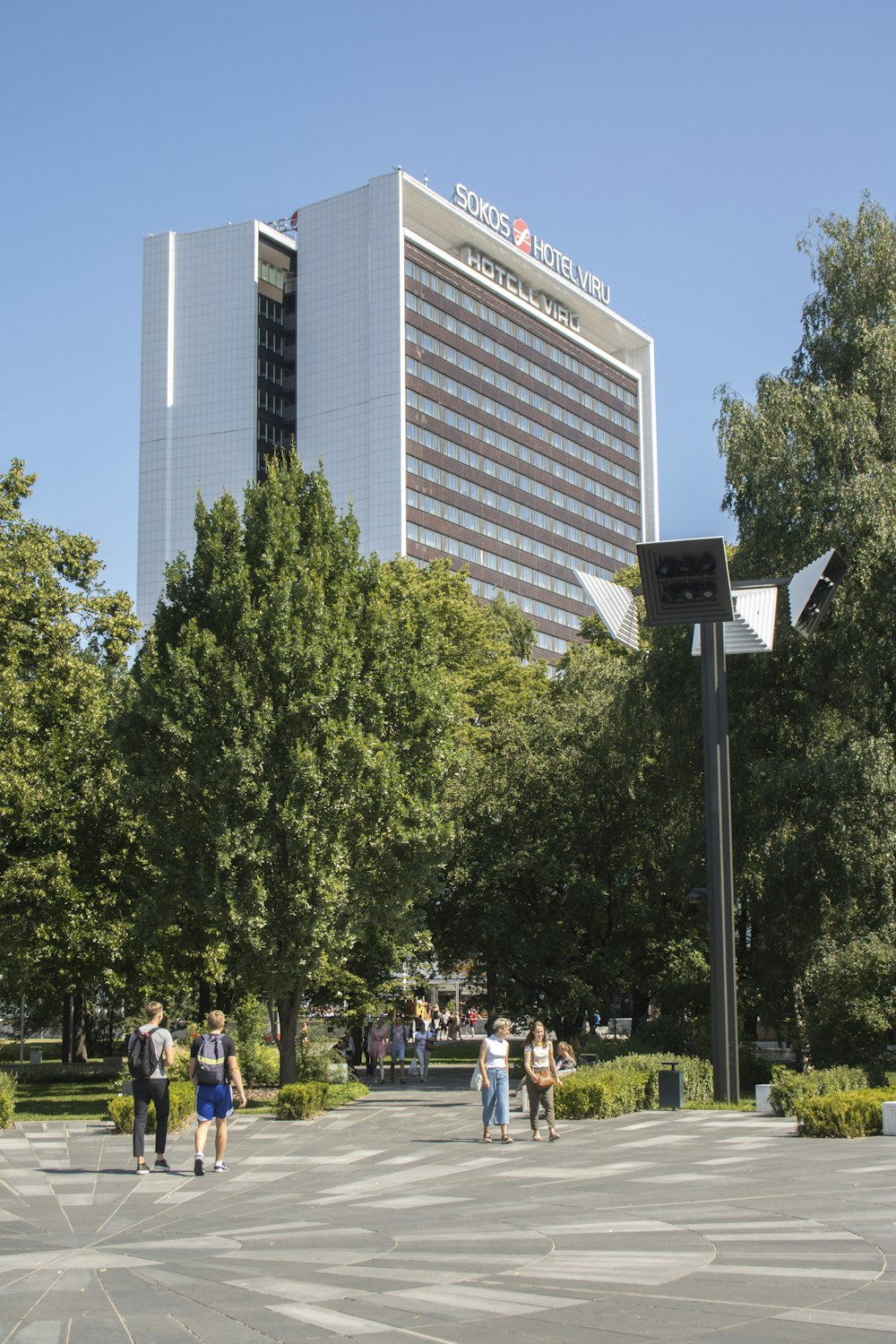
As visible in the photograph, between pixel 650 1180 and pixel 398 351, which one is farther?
pixel 398 351

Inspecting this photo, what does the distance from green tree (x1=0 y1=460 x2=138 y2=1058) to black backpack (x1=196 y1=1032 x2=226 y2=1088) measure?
43.3 ft

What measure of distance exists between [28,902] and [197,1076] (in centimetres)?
1455

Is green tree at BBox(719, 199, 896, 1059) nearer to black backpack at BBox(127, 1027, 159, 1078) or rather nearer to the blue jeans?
the blue jeans

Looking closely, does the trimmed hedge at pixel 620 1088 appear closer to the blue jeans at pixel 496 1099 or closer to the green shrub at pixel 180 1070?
the blue jeans at pixel 496 1099

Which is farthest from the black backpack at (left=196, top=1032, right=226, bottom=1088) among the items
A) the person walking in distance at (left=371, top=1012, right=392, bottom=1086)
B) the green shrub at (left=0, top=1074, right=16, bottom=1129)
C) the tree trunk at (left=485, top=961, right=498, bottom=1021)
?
the tree trunk at (left=485, top=961, right=498, bottom=1021)

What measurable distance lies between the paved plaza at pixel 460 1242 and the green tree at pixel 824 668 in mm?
A: 8797

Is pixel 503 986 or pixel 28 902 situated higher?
pixel 28 902

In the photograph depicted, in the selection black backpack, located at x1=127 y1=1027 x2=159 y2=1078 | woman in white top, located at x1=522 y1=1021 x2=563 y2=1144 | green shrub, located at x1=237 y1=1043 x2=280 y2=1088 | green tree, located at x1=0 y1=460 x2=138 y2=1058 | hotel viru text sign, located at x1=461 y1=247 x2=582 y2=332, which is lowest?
green shrub, located at x1=237 y1=1043 x2=280 y2=1088

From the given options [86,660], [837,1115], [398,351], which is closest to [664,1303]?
[837,1115]

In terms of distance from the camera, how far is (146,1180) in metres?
14.4

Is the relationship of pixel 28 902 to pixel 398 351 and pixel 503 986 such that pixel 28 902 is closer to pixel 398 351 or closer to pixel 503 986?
pixel 503 986

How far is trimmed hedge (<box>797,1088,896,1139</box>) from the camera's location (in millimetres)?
17328

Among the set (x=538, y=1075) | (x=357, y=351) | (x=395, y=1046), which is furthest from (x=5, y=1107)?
(x=357, y=351)

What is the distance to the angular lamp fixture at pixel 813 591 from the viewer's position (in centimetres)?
2406
